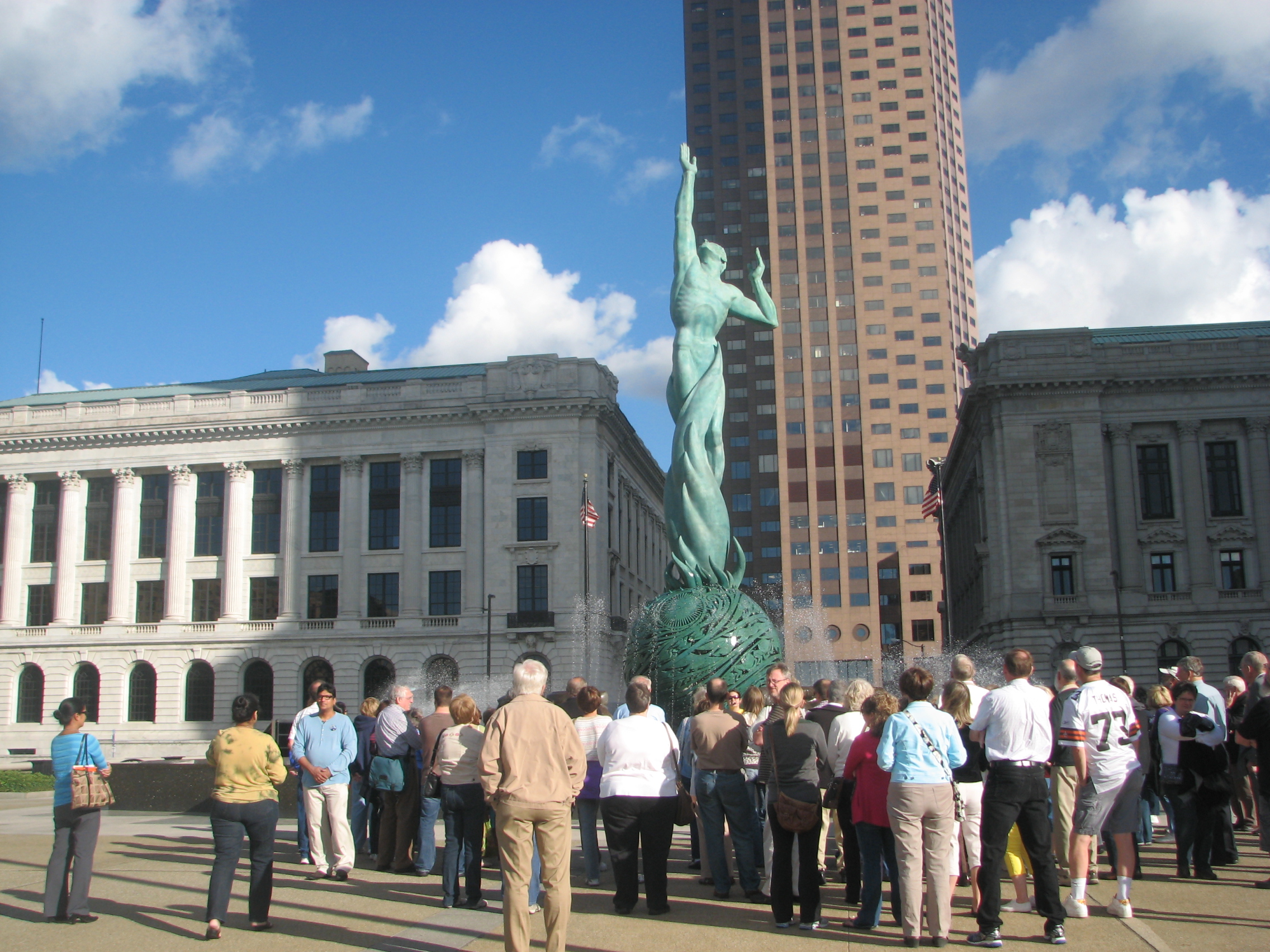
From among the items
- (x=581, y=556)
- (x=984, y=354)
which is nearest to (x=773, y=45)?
(x=984, y=354)

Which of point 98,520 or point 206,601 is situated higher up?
point 98,520

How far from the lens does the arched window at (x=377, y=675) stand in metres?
59.7

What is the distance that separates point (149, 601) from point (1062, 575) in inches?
1866

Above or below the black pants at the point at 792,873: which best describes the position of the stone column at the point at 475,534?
above

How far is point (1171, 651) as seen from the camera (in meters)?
54.7

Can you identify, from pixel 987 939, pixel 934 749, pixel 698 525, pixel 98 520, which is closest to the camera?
pixel 987 939

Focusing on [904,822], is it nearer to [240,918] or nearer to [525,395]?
[240,918]

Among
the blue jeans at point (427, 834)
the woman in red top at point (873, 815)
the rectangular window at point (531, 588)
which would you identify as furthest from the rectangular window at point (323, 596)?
the woman in red top at point (873, 815)

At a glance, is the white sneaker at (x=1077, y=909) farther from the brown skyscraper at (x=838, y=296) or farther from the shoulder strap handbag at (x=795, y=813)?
the brown skyscraper at (x=838, y=296)

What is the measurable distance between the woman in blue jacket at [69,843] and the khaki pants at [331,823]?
2.36 m

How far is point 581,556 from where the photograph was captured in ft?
191

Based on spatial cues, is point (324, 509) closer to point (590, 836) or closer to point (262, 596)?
point (262, 596)

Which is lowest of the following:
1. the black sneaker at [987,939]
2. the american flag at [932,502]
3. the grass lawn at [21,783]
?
the grass lawn at [21,783]

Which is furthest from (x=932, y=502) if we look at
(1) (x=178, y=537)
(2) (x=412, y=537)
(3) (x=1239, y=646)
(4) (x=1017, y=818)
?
(1) (x=178, y=537)
